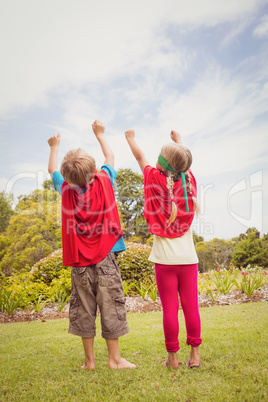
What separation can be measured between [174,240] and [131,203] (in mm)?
17700

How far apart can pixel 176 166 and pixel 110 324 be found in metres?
1.45

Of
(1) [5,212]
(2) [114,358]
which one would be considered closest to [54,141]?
(2) [114,358]

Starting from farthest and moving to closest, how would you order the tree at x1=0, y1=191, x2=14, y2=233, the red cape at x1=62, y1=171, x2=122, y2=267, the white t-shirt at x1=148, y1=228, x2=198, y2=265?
the tree at x1=0, y1=191, x2=14, y2=233
the red cape at x1=62, y1=171, x2=122, y2=267
the white t-shirt at x1=148, y1=228, x2=198, y2=265

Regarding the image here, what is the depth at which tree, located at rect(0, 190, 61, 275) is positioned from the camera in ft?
60.0

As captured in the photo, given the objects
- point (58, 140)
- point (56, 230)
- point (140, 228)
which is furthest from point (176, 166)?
point (140, 228)

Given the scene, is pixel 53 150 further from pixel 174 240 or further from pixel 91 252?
pixel 174 240

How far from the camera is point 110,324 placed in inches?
105

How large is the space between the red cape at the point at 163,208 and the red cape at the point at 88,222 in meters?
0.32

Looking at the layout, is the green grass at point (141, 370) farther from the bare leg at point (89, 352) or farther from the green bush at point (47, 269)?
the green bush at point (47, 269)

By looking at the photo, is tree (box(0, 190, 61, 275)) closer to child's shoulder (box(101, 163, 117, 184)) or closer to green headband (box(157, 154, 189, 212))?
child's shoulder (box(101, 163, 117, 184))

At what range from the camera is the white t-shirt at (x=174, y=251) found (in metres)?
2.64

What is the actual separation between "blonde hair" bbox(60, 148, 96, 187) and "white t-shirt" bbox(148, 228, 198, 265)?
0.82 metres

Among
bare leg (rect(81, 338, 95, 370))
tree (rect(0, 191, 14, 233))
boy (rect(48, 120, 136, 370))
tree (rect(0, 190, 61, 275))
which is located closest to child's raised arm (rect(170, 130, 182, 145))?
boy (rect(48, 120, 136, 370))

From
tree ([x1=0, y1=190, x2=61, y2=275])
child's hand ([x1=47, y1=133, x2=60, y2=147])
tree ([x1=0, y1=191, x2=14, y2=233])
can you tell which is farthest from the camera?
tree ([x1=0, y1=191, x2=14, y2=233])
